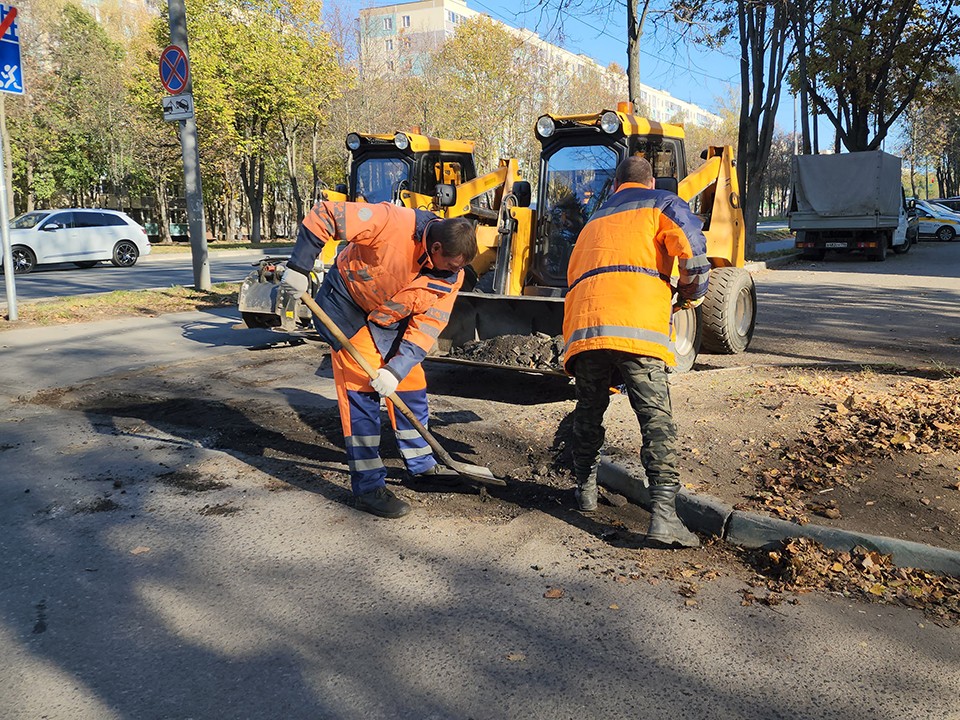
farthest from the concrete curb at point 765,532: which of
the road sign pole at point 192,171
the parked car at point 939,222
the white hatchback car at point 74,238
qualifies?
the parked car at point 939,222

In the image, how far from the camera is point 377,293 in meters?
4.39

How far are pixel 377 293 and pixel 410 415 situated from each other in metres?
0.70

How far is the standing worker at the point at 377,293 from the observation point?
165 inches

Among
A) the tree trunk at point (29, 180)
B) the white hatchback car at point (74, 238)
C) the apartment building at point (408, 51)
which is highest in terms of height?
the apartment building at point (408, 51)

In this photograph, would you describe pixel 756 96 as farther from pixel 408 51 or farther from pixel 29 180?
pixel 29 180

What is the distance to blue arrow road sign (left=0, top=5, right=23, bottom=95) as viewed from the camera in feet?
33.4

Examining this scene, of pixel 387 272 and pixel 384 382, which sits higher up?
pixel 387 272

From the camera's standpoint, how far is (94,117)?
37.8m

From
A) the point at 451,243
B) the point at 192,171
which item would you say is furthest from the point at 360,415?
the point at 192,171

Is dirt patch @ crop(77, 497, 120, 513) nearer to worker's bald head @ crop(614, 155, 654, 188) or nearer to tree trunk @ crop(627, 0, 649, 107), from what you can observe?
worker's bald head @ crop(614, 155, 654, 188)

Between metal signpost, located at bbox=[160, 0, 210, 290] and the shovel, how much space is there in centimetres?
967

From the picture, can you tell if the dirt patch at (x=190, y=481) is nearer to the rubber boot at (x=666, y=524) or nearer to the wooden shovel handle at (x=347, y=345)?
the wooden shovel handle at (x=347, y=345)

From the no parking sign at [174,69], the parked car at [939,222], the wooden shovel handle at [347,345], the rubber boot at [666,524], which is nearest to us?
the rubber boot at [666,524]

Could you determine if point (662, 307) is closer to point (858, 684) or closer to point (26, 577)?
point (858, 684)
